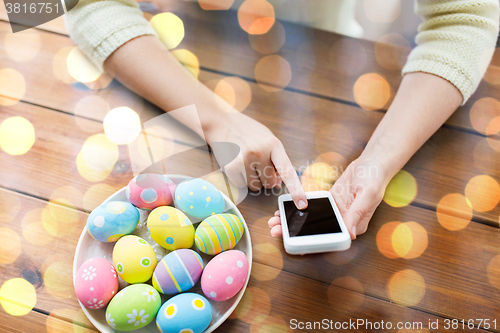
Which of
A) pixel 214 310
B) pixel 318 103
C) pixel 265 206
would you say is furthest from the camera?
pixel 318 103

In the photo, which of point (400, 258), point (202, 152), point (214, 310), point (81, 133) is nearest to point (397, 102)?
point (400, 258)

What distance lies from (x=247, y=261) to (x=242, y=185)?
0.58 ft

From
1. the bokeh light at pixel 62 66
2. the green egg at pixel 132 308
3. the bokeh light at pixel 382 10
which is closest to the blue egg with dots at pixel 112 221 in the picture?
the green egg at pixel 132 308

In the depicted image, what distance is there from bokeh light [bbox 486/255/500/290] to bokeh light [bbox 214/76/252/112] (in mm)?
620

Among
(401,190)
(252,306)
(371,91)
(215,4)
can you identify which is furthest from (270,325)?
(215,4)

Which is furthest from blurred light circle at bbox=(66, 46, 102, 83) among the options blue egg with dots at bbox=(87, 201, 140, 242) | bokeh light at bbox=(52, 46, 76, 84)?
blue egg with dots at bbox=(87, 201, 140, 242)

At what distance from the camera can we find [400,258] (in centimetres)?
62

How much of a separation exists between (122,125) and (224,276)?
0.45 metres

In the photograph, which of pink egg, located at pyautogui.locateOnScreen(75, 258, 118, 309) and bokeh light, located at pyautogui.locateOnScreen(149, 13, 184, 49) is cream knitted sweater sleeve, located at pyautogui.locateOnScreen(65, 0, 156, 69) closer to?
bokeh light, located at pyautogui.locateOnScreen(149, 13, 184, 49)

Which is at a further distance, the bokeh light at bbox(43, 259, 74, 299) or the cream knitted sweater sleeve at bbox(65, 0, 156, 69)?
the cream knitted sweater sleeve at bbox(65, 0, 156, 69)

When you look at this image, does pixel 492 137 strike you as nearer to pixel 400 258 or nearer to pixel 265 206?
pixel 400 258

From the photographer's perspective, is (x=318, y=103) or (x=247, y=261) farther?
(x=318, y=103)

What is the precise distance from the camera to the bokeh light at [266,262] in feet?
1.97

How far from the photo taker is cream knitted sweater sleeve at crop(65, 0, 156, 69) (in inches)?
27.8
